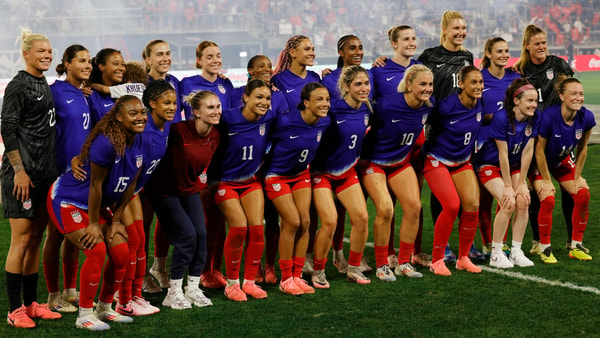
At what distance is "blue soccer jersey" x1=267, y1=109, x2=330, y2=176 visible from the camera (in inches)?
233

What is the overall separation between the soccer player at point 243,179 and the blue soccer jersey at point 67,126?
1011 mm

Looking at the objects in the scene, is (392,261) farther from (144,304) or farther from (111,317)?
(111,317)

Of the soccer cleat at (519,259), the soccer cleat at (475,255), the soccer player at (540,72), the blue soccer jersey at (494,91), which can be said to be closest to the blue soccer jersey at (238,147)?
the blue soccer jersey at (494,91)

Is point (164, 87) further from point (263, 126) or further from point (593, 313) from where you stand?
point (593, 313)

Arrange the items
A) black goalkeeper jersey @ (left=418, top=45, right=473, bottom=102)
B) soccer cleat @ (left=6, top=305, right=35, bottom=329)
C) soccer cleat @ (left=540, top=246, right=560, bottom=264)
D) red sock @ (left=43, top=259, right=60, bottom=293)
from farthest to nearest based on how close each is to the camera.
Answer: soccer cleat @ (left=540, top=246, right=560, bottom=264) → black goalkeeper jersey @ (left=418, top=45, right=473, bottom=102) → red sock @ (left=43, top=259, right=60, bottom=293) → soccer cleat @ (left=6, top=305, right=35, bottom=329)

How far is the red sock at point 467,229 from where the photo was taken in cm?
642

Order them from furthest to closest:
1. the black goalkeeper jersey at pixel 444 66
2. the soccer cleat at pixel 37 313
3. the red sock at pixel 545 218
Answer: the red sock at pixel 545 218 → the black goalkeeper jersey at pixel 444 66 → the soccer cleat at pixel 37 313

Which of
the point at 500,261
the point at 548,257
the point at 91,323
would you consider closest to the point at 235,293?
the point at 91,323

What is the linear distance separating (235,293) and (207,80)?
5.80ft

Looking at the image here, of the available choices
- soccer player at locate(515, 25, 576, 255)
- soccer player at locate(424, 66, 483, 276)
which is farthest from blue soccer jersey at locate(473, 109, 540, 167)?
soccer player at locate(515, 25, 576, 255)

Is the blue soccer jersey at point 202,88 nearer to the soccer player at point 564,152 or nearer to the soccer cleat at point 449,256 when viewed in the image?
the soccer cleat at point 449,256

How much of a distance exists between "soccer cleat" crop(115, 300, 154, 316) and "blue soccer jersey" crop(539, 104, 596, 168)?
364 centimetres

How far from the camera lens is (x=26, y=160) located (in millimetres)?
5102

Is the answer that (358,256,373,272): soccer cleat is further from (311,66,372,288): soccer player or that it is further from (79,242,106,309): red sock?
(79,242,106,309): red sock
